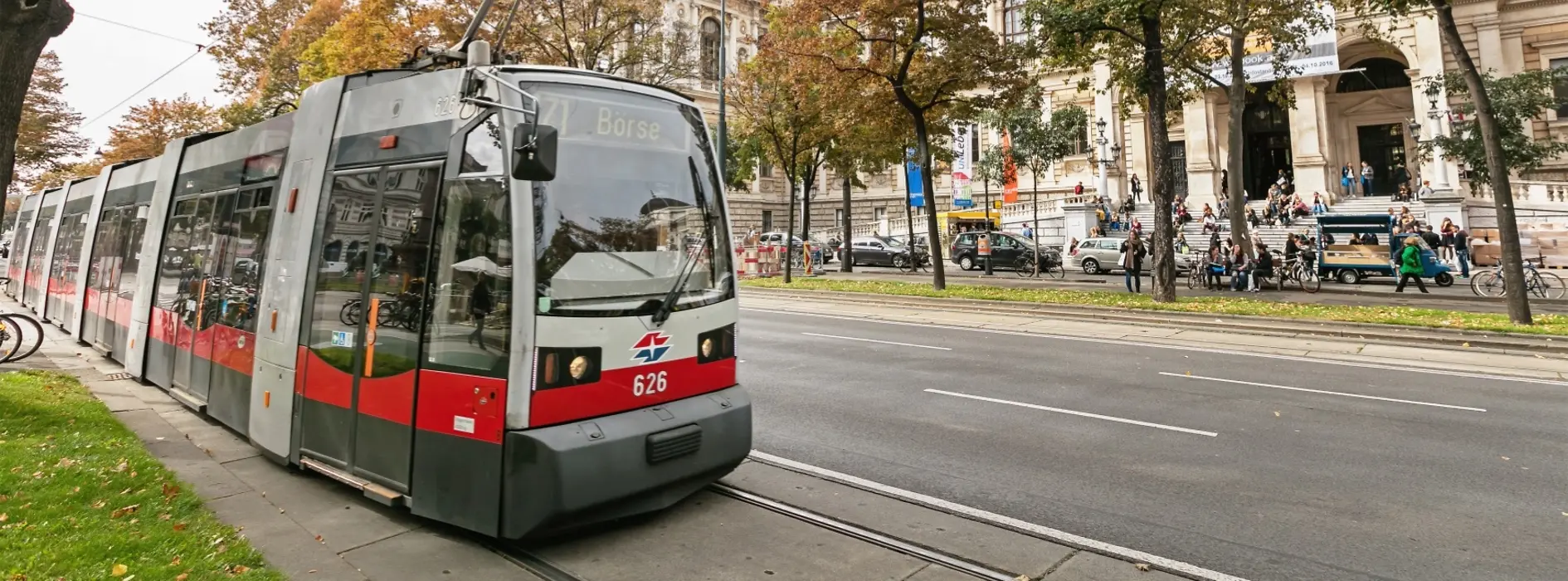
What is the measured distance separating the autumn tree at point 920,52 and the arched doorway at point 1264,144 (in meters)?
30.0

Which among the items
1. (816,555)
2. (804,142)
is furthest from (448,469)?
(804,142)

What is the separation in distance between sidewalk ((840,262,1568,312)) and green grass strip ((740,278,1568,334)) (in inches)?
86.5

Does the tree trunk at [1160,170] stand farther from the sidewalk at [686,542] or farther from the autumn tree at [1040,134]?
the sidewalk at [686,542]

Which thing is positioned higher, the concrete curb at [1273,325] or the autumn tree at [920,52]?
the autumn tree at [920,52]

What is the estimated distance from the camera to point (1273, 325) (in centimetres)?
1407

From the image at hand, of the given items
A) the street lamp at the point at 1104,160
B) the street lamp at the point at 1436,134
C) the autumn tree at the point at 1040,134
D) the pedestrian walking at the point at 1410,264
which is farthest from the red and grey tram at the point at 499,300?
the street lamp at the point at 1104,160

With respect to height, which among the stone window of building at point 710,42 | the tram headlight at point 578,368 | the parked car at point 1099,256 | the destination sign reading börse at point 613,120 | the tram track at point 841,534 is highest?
the stone window of building at point 710,42

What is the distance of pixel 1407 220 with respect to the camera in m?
23.1

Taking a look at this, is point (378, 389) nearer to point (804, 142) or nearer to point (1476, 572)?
point (1476, 572)

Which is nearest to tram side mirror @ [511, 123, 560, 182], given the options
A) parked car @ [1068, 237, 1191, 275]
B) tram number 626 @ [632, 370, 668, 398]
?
tram number 626 @ [632, 370, 668, 398]

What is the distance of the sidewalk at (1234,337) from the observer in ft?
35.1

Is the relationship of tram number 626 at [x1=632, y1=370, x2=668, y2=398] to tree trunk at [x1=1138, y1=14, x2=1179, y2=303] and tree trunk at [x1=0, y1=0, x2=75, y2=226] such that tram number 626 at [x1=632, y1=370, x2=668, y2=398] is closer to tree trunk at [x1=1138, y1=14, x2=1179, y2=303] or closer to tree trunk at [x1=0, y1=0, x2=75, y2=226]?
tree trunk at [x1=0, y1=0, x2=75, y2=226]

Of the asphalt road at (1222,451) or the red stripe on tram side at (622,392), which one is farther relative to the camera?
the asphalt road at (1222,451)

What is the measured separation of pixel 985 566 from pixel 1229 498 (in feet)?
7.40
